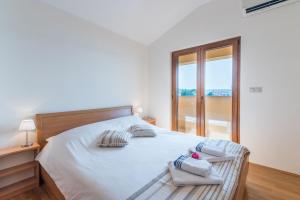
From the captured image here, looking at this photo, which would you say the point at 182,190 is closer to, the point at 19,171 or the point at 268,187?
the point at 268,187

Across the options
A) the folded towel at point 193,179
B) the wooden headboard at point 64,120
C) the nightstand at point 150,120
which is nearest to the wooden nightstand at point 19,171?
the wooden headboard at point 64,120

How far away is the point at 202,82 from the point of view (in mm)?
3307

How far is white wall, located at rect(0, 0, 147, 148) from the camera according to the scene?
78.4 inches

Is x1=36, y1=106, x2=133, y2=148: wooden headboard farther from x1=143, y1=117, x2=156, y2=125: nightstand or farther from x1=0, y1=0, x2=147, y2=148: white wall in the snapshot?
x1=143, y1=117, x2=156, y2=125: nightstand

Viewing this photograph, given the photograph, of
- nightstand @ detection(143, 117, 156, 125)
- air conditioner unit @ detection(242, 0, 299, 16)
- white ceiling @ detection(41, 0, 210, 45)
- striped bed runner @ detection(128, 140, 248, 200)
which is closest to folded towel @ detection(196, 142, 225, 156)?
striped bed runner @ detection(128, 140, 248, 200)

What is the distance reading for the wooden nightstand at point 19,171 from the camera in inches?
73.2

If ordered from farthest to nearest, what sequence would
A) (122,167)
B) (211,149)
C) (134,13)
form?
(134,13)
(211,149)
(122,167)

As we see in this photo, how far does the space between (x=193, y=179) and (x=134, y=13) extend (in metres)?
2.93

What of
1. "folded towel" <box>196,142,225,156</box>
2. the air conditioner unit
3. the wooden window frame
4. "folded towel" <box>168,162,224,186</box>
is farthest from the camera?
the wooden window frame

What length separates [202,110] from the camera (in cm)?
333

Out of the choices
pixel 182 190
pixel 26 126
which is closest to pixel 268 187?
pixel 182 190

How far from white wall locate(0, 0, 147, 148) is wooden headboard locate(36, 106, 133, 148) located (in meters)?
0.12

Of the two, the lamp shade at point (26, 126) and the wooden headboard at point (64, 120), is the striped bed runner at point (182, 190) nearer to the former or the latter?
the lamp shade at point (26, 126)

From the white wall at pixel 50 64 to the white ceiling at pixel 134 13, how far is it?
0.16m
